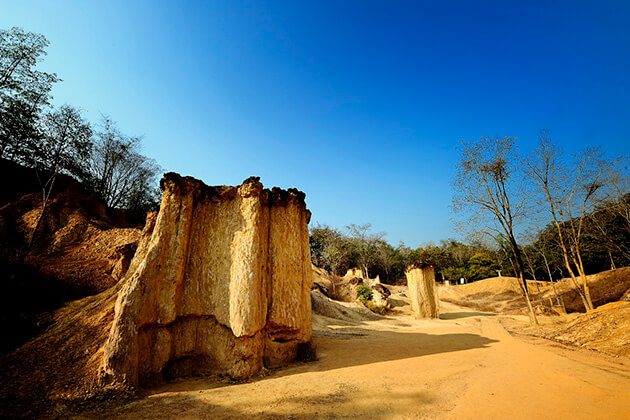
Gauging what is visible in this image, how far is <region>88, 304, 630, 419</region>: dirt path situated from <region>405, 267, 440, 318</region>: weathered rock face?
12.0 m

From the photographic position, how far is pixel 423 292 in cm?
1961

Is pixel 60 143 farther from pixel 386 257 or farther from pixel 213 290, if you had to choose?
pixel 386 257

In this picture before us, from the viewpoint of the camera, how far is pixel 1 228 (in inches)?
479

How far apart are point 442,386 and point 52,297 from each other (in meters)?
12.2

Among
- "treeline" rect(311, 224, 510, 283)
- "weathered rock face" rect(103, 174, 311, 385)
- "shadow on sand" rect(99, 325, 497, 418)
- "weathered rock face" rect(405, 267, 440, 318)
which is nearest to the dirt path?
"shadow on sand" rect(99, 325, 497, 418)

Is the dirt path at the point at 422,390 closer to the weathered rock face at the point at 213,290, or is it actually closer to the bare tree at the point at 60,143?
the weathered rock face at the point at 213,290

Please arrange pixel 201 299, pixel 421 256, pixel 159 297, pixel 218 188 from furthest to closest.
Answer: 1. pixel 421 256
2. pixel 218 188
3. pixel 201 299
4. pixel 159 297

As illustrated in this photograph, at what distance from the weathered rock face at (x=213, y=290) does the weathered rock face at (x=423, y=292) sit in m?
13.7

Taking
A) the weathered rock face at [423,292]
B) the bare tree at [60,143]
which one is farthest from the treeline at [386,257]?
the bare tree at [60,143]

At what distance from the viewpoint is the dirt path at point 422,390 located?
4.27 meters

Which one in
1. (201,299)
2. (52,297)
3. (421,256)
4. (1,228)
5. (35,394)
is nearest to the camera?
(35,394)

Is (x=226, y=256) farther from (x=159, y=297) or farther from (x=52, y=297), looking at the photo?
(x=52, y=297)

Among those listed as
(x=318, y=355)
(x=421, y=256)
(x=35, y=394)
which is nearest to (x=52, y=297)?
(x=35, y=394)

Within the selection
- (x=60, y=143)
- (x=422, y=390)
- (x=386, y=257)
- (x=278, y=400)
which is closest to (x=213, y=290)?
(x=278, y=400)
